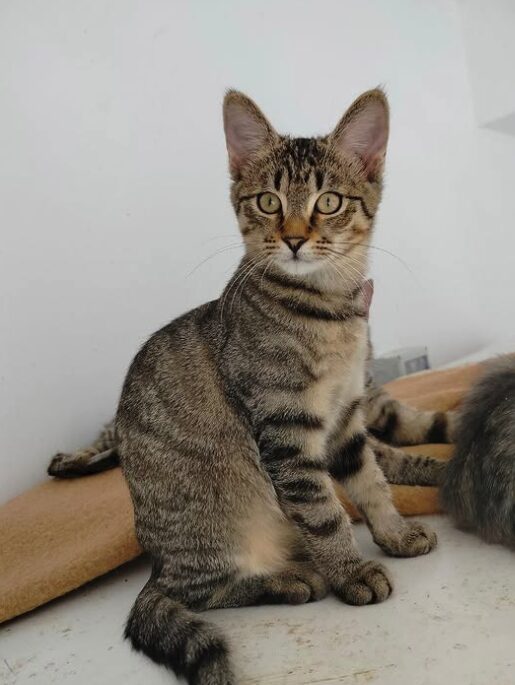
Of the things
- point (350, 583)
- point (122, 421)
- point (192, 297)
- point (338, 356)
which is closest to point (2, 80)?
point (192, 297)

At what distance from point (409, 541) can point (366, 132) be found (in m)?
0.76

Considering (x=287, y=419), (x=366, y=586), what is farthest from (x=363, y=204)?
(x=366, y=586)

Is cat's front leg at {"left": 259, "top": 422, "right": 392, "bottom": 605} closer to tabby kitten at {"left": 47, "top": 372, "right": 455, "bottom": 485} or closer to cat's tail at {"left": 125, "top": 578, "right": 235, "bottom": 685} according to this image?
cat's tail at {"left": 125, "top": 578, "right": 235, "bottom": 685}

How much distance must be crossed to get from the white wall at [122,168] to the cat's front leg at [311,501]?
98 cm

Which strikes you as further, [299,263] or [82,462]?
[82,462]

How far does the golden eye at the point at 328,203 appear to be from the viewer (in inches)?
44.2

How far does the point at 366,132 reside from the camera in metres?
1.19

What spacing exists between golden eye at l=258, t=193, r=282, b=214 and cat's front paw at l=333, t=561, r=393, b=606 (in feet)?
2.08

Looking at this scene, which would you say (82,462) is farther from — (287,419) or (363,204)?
(363,204)

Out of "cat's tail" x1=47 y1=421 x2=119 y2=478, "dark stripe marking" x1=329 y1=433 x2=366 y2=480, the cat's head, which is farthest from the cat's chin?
"cat's tail" x1=47 y1=421 x2=119 y2=478

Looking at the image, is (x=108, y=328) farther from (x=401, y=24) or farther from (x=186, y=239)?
(x=401, y=24)

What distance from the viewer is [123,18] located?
1.99 metres

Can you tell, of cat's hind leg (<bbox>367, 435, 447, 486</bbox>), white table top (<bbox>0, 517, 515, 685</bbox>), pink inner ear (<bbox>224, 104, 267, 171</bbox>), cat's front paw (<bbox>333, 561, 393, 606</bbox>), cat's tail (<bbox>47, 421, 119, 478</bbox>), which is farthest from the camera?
cat's tail (<bbox>47, 421, 119, 478</bbox>)

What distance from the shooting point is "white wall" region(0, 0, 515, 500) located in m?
1.78
